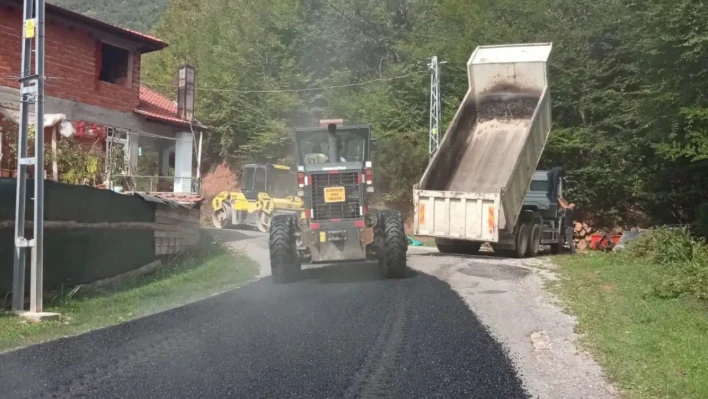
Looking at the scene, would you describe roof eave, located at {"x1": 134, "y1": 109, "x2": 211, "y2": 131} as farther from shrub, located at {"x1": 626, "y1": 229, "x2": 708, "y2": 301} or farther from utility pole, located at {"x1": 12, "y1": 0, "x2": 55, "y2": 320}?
shrub, located at {"x1": 626, "y1": 229, "x2": 708, "y2": 301}

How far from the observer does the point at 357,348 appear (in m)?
6.73

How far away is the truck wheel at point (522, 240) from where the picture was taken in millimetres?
16469

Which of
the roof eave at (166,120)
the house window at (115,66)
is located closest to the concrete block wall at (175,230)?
the roof eave at (166,120)

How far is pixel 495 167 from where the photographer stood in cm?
1645

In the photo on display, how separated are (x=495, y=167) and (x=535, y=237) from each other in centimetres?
239

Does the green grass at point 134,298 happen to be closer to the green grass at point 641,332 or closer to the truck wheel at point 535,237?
the green grass at point 641,332

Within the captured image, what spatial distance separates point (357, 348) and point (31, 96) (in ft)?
18.8

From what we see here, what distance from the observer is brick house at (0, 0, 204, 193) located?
17453 mm

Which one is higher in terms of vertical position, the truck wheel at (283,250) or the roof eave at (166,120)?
the roof eave at (166,120)

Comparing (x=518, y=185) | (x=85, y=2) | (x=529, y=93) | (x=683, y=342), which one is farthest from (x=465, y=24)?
(x=85, y=2)

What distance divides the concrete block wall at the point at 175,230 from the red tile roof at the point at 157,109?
22.4 feet

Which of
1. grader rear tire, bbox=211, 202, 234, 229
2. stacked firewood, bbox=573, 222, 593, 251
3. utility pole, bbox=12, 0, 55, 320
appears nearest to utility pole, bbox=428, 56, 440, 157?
stacked firewood, bbox=573, 222, 593, 251

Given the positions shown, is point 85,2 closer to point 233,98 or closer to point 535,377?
point 233,98

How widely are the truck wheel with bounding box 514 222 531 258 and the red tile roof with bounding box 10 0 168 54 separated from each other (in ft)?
41.5
